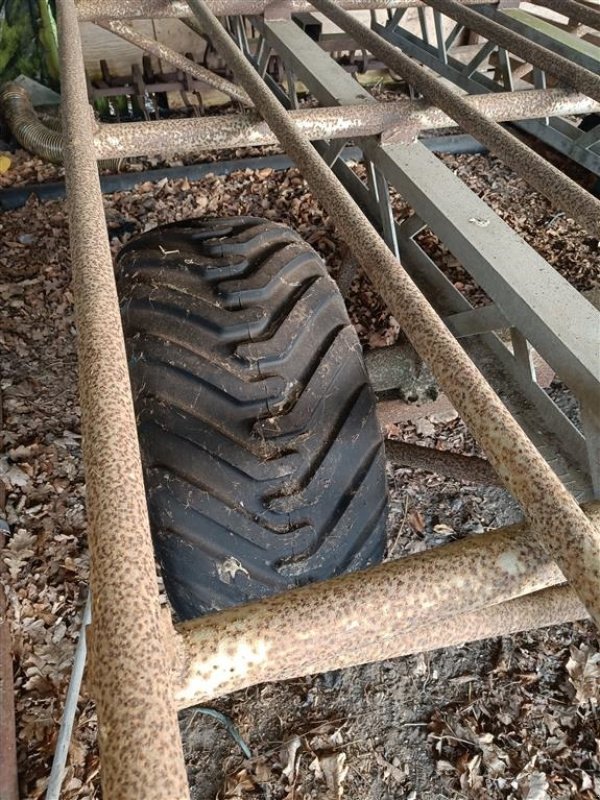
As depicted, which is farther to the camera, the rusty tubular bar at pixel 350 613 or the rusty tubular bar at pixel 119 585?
the rusty tubular bar at pixel 350 613

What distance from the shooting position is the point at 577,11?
2725 mm

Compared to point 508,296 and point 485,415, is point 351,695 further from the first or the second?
point 485,415

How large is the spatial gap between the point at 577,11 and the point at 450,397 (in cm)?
243

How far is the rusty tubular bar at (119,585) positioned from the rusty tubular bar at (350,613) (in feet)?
0.36

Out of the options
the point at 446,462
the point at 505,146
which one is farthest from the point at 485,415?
the point at 446,462

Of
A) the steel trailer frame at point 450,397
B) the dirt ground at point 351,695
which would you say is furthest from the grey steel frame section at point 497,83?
the dirt ground at point 351,695

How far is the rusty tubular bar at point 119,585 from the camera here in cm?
66

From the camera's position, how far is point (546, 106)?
228 cm

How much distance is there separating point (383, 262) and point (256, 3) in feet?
7.78

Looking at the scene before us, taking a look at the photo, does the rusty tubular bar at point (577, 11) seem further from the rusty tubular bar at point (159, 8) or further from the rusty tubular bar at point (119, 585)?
the rusty tubular bar at point (119, 585)

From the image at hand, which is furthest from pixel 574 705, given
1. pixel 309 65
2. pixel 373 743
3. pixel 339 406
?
pixel 309 65

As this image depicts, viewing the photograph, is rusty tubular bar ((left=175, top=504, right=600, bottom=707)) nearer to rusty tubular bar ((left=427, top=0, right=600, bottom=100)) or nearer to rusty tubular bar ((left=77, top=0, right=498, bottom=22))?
rusty tubular bar ((left=427, top=0, right=600, bottom=100))

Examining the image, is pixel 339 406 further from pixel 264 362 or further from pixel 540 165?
pixel 540 165

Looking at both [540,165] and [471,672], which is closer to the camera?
[540,165]
